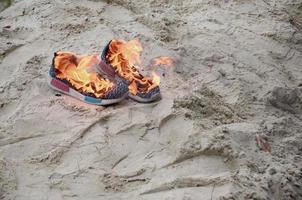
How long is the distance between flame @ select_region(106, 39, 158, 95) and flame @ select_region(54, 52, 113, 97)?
0.16 m

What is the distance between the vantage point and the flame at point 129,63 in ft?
12.6

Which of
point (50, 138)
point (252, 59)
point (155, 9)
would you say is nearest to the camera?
point (50, 138)

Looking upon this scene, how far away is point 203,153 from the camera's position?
3.17 metres

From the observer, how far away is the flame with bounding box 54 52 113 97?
3799mm

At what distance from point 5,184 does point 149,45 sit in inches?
80.1

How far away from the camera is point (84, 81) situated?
12.7 ft

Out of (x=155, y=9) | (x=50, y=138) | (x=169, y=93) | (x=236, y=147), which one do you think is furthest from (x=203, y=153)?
(x=155, y=9)

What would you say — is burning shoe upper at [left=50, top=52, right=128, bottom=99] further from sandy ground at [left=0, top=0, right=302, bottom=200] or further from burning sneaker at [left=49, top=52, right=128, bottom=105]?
sandy ground at [left=0, top=0, right=302, bottom=200]

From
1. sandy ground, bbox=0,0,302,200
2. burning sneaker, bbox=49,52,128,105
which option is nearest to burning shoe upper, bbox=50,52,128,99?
burning sneaker, bbox=49,52,128,105

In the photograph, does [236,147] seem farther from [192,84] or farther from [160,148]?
[192,84]

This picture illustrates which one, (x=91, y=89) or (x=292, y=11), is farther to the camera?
(x=292, y=11)

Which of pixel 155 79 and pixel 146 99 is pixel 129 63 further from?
pixel 146 99

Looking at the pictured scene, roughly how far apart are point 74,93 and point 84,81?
0.44ft

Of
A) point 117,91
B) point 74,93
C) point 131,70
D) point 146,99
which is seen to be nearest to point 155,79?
point 131,70
